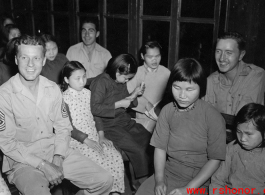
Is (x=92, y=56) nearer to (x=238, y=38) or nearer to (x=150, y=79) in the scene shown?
(x=150, y=79)

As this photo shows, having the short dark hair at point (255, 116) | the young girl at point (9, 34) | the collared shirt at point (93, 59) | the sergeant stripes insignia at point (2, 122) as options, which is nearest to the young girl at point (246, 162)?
the short dark hair at point (255, 116)

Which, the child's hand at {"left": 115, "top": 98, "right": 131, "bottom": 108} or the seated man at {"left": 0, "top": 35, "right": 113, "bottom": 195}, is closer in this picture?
the seated man at {"left": 0, "top": 35, "right": 113, "bottom": 195}

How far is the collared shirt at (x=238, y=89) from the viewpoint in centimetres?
246

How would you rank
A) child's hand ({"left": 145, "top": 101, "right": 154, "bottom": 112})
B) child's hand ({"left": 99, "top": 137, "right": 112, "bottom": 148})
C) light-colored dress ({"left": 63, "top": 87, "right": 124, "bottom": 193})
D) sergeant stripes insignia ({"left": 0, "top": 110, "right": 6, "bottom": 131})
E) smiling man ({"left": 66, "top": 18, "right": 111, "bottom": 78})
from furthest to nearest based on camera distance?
smiling man ({"left": 66, "top": 18, "right": 111, "bottom": 78})
child's hand ({"left": 145, "top": 101, "right": 154, "bottom": 112})
child's hand ({"left": 99, "top": 137, "right": 112, "bottom": 148})
light-colored dress ({"left": 63, "top": 87, "right": 124, "bottom": 193})
sergeant stripes insignia ({"left": 0, "top": 110, "right": 6, "bottom": 131})

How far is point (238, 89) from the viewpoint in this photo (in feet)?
8.24

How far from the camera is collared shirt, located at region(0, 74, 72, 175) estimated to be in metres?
2.02

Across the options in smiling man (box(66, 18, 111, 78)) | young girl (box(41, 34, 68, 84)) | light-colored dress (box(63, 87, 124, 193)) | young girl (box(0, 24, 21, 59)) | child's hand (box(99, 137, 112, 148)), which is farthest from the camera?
smiling man (box(66, 18, 111, 78))

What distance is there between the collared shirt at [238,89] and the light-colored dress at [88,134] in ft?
3.69

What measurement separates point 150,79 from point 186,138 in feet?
4.80

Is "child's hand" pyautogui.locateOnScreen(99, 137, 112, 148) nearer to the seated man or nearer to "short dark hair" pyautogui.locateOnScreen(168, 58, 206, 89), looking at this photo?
the seated man

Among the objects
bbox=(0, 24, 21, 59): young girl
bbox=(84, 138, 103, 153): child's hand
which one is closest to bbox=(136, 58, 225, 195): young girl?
bbox=(84, 138, 103, 153): child's hand

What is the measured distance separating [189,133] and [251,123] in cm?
43

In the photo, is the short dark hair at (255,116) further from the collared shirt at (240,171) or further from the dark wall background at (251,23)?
the dark wall background at (251,23)

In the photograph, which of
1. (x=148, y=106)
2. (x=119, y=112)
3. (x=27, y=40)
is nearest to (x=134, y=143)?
(x=119, y=112)
